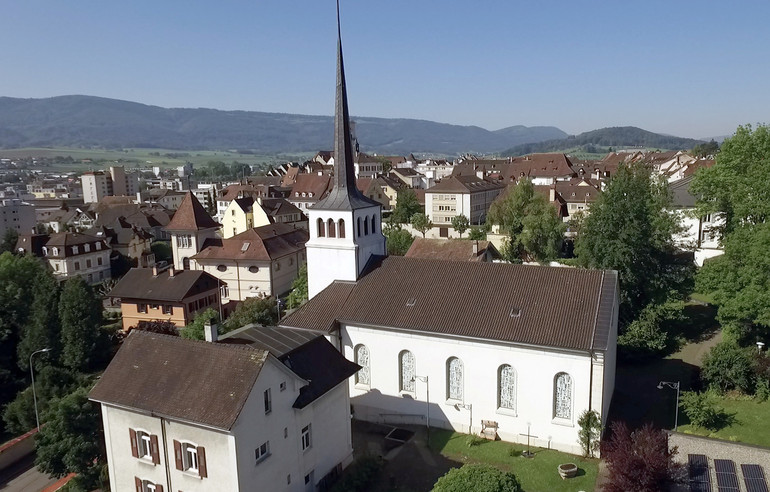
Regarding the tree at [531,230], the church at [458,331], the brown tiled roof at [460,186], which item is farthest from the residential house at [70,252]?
the tree at [531,230]

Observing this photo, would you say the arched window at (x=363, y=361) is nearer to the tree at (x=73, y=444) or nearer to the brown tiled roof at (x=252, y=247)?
the tree at (x=73, y=444)

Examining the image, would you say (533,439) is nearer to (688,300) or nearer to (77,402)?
(77,402)

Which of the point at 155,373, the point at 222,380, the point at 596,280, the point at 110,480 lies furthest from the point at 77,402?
the point at 596,280

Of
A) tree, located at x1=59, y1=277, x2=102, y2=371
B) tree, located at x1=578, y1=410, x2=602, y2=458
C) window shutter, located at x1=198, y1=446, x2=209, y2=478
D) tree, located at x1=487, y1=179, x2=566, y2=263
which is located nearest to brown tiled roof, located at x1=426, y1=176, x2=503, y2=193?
tree, located at x1=487, y1=179, x2=566, y2=263

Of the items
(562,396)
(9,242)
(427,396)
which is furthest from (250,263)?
(9,242)

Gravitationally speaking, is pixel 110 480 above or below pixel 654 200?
below

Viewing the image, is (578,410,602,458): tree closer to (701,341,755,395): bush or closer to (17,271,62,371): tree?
(701,341,755,395): bush
